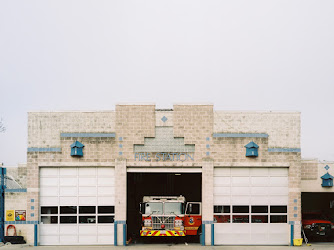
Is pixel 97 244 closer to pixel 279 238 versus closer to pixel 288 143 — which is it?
pixel 279 238

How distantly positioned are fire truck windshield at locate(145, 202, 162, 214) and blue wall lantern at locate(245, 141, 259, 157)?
19.0 ft

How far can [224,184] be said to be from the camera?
23359 mm

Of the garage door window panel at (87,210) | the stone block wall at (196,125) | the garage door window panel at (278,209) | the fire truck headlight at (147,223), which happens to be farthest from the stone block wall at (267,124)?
the garage door window panel at (87,210)

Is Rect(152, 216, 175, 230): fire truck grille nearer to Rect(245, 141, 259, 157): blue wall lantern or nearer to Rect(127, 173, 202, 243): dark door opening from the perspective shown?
Rect(245, 141, 259, 157): blue wall lantern

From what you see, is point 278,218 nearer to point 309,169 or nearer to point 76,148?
point 309,169

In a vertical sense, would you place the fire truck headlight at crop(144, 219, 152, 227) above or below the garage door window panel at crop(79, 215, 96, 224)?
below

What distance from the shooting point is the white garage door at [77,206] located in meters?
23.1

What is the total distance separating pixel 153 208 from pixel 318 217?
12.1 metres

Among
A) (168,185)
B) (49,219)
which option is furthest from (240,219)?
(168,185)

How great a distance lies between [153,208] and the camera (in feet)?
78.4

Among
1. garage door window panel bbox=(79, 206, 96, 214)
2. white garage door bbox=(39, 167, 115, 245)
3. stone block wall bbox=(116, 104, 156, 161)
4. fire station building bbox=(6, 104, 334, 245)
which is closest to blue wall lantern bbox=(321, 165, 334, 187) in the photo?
fire station building bbox=(6, 104, 334, 245)

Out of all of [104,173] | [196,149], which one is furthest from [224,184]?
[104,173]

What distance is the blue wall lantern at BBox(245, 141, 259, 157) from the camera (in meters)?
22.9

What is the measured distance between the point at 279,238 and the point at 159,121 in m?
9.27
